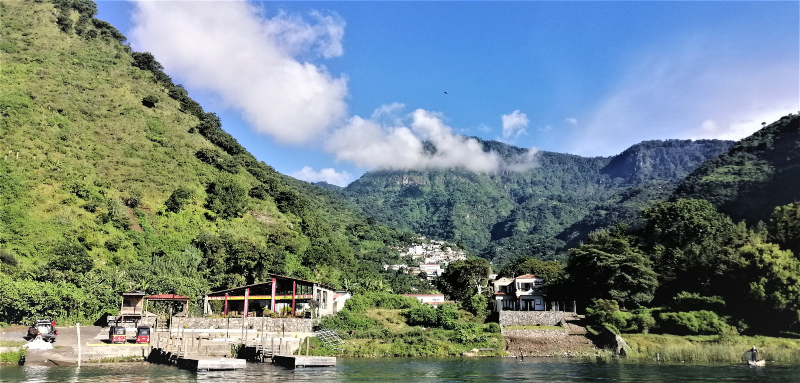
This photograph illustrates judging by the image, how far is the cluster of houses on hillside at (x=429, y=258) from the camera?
130m

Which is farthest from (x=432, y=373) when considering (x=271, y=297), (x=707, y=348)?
(x=271, y=297)

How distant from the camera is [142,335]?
3644cm

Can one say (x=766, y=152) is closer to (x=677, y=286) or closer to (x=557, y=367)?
(x=677, y=286)

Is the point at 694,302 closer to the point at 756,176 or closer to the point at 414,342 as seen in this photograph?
the point at 414,342

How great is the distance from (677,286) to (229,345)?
45497mm

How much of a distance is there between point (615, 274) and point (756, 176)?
3409 inches

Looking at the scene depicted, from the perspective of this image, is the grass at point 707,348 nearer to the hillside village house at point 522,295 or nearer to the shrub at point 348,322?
the hillside village house at point 522,295

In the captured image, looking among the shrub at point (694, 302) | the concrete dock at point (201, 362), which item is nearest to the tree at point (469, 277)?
the shrub at point (694, 302)

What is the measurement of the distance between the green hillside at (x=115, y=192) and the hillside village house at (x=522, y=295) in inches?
700

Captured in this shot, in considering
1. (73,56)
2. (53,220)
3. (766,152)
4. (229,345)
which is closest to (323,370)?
(229,345)

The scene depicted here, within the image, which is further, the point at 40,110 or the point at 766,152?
the point at 766,152

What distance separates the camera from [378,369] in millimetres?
33375

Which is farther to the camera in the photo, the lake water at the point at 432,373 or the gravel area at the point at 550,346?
the gravel area at the point at 550,346

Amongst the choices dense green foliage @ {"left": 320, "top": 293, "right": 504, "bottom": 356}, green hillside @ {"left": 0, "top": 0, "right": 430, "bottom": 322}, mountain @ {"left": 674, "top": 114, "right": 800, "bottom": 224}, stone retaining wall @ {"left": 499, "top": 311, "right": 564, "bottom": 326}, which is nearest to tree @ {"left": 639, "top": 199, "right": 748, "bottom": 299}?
stone retaining wall @ {"left": 499, "top": 311, "right": 564, "bottom": 326}
